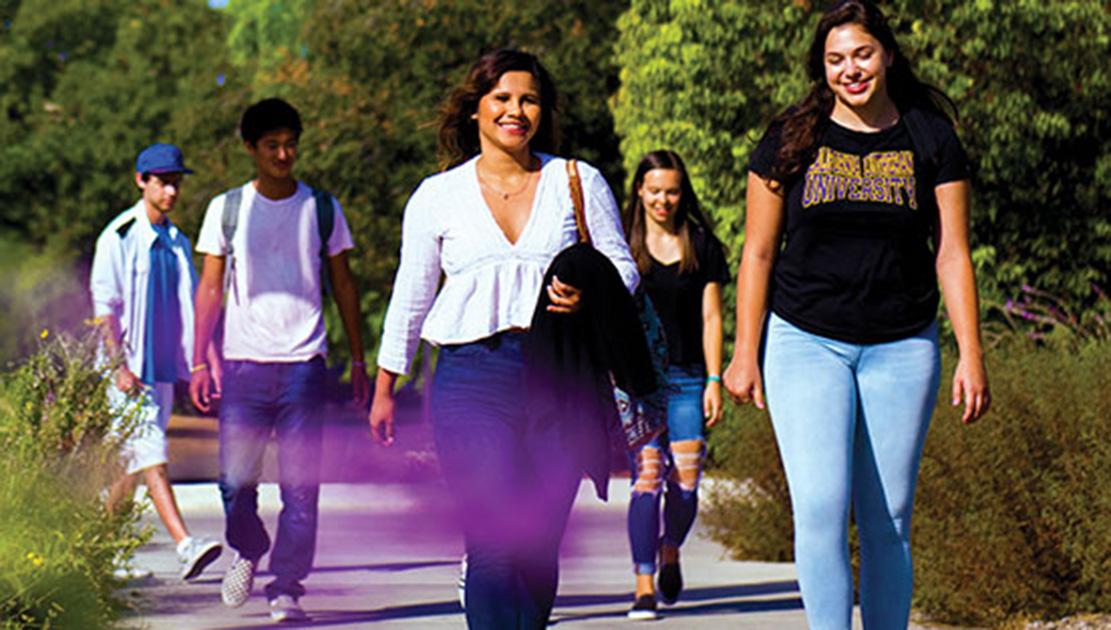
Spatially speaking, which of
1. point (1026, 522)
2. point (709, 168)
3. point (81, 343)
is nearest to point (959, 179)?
point (1026, 522)

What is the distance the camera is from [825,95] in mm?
5867

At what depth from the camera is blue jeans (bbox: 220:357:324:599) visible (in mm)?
8688

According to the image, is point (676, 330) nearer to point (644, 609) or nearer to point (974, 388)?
point (644, 609)

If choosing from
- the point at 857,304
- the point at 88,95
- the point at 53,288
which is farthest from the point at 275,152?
the point at 88,95

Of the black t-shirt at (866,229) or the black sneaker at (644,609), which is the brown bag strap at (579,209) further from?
the black sneaker at (644,609)

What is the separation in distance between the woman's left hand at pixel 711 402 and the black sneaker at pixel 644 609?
32.7 inches

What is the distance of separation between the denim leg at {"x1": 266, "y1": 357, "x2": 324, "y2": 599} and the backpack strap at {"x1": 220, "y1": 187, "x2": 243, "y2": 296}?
1.65ft

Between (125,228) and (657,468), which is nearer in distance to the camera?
(657,468)

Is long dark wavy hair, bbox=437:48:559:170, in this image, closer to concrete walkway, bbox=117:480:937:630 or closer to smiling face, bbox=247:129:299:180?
concrete walkway, bbox=117:480:937:630

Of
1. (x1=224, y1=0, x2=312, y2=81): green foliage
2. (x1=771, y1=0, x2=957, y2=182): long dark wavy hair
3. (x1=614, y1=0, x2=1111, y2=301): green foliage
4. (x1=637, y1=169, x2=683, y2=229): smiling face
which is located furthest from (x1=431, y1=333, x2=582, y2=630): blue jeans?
(x1=224, y1=0, x2=312, y2=81): green foliage

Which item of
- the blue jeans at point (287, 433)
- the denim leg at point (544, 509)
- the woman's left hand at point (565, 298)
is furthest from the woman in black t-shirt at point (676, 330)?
the woman's left hand at point (565, 298)

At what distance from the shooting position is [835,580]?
18.7ft

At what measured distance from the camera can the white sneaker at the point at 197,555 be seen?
10219 mm

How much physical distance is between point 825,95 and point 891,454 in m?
1.04
